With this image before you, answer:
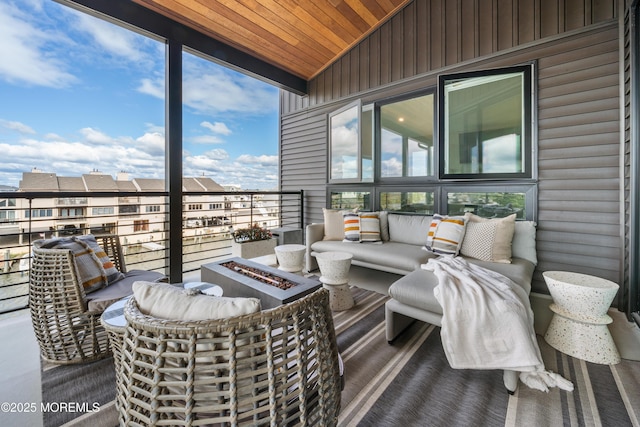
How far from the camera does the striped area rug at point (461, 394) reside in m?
1.35

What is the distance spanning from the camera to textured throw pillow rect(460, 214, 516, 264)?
2628 millimetres

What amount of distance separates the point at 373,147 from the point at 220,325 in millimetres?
3910

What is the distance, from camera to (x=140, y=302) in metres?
0.84

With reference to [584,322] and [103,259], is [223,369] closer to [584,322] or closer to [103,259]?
[103,259]

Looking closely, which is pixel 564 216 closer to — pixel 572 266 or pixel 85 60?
pixel 572 266

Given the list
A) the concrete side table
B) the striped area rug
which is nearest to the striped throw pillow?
the concrete side table

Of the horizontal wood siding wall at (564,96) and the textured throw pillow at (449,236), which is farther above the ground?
the horizontal wood siding wall at (564,96)

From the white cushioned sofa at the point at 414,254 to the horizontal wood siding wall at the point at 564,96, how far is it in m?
0.39

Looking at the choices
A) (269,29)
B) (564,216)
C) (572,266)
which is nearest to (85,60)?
(269,29)

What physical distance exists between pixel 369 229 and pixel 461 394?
88.4 inches

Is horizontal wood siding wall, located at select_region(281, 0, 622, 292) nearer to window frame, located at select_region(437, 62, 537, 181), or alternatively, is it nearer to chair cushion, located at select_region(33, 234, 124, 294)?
window frame, located at select_region(437, 62, 537, 181)

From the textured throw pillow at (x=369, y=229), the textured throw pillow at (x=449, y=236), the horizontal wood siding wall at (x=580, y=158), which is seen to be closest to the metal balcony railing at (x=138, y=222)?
the textured throw pillow at (x=369, y=229)

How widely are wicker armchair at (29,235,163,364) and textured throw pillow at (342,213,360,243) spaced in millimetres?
2648

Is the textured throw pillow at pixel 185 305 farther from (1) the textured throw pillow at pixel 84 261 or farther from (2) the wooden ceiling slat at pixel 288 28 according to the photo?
(2) the wooden ceiling slat at pixel 288 28
